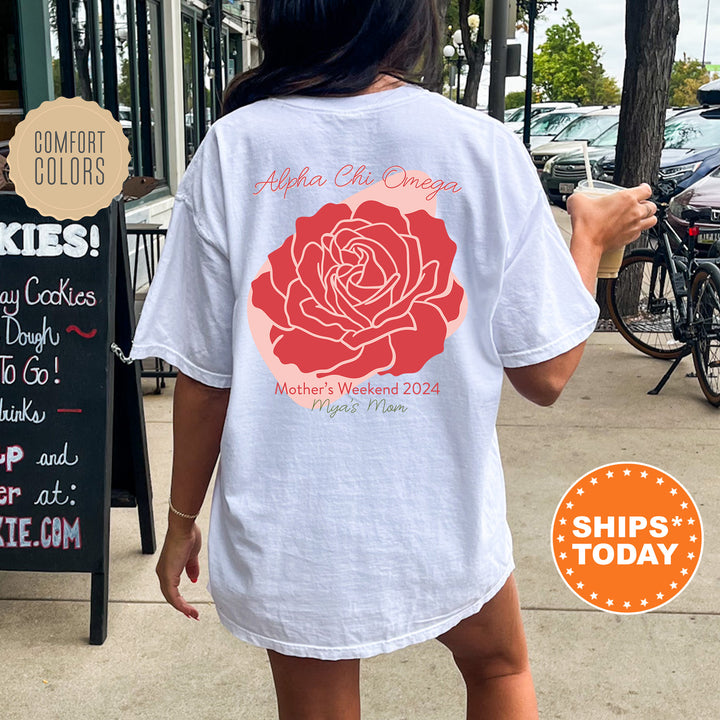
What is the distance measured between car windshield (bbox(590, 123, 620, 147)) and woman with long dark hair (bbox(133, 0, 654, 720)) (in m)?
18.5

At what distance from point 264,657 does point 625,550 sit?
127 cm

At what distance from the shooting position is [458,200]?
1.43 metres

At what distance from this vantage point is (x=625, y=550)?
131 inches

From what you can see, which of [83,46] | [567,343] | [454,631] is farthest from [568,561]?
[83,46]

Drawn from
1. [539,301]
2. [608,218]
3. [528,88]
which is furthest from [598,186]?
[528,88]

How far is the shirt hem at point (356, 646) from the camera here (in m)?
1.50

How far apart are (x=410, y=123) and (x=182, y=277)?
43 centimetres

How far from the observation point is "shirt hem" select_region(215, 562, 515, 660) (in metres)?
1.50

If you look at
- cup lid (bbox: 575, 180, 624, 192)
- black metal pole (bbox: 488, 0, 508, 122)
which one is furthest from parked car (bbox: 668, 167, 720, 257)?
cup lid (bbox: 575, 180, 624, 192)

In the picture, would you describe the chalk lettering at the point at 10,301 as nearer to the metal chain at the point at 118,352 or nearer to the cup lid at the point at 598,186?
the metal chain at the point at 118,352

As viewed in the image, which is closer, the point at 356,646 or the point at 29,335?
the point at 356,646

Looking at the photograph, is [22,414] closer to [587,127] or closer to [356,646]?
[356,646]

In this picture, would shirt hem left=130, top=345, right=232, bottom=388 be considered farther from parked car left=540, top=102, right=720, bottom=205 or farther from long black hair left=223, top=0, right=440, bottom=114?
parked car left=540, top=102, right=720, bottom=205

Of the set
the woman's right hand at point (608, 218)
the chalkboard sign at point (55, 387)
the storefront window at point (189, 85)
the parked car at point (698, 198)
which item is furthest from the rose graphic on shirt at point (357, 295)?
the storefront window at point (189, 85)
